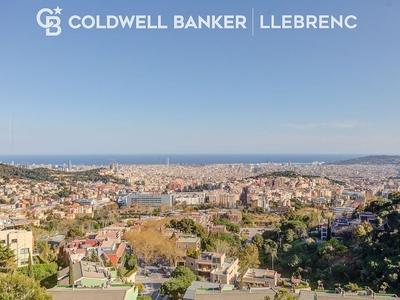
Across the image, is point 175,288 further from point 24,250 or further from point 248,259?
point 24,250

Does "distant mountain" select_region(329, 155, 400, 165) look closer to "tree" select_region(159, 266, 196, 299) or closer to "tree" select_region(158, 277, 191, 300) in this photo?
"tree" select_region(159, 266, 196, 299)

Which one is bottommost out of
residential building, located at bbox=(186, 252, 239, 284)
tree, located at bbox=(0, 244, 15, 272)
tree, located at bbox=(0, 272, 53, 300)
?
residential building, located at bbox=(186, 252, 239, 284)

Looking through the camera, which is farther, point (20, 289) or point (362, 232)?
point (362, 232)

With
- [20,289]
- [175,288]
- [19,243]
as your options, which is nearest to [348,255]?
[175,288]

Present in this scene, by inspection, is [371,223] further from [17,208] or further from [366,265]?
[17,208]

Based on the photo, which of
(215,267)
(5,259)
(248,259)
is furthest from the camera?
(248,259)

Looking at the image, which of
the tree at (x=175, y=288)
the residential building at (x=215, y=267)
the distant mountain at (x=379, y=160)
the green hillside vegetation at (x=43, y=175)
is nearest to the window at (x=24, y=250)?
the tree at (x=175, y=288)

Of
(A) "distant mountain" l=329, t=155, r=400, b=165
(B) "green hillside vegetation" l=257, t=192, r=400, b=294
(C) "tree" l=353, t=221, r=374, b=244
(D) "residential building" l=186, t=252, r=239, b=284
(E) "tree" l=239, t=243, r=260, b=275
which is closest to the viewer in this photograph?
(B) "green hillside vegetation" l=257, t=192, r=400, b=294

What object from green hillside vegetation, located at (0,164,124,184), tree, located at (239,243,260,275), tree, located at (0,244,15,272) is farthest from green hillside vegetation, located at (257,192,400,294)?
green hillside vegetation, located at (0,164,124,184)

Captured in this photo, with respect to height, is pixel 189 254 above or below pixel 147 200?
above

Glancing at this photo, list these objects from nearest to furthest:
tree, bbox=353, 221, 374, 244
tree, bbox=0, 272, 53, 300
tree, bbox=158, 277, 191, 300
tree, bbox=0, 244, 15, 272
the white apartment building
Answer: tree, bbox=0, 272, 53, 300
tree, bbox=0, 244, 15, 272
tree, bbox=158, 277, 191, 300
the white apartment building
tree, bbox=353, 221, 374, 244

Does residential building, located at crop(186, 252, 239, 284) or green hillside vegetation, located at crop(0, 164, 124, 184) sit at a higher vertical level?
green hillside vegetation, located at crop(0, 164, 124, 184)
